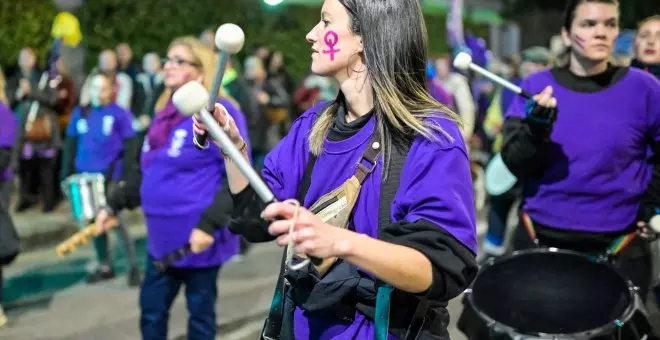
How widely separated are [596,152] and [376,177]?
176 cm

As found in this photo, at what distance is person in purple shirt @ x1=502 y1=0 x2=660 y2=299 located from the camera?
3.71m

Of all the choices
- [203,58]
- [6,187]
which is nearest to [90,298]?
[6,187]

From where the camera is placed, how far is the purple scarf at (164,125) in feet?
14.8

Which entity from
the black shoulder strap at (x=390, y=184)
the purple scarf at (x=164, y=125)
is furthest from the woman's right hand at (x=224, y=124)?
the purple scarf at (x=164, y=125)

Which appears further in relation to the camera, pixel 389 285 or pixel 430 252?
pixel 389 285

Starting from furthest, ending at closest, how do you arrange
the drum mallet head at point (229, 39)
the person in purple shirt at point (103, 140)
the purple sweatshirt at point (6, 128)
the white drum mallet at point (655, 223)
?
the person in purple shirt at point (103, 140), the purple sweatshirt at point (6, 128), the white drum mallet at point (655, 223), the drum mallet head at point (229, 39)

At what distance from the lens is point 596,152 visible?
3.70 metres

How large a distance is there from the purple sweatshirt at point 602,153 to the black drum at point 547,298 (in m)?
0.46

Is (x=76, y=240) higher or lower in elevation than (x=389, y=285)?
lower

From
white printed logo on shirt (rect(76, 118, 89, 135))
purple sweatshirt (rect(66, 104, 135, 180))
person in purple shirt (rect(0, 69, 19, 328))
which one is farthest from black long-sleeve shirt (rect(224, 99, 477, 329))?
white printed logo on shirt (rect(76, 118, 89, 135))

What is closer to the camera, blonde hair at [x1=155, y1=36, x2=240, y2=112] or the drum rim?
the drum rim

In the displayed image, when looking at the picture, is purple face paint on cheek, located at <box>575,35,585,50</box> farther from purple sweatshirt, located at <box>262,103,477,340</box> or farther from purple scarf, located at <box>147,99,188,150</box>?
purple scarf, located at <box>147,99,188,150</box>

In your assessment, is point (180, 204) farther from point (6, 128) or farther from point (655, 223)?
point (655, 223)

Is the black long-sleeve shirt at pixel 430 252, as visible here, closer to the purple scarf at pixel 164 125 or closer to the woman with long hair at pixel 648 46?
the purple scarf at pixel 164 125
